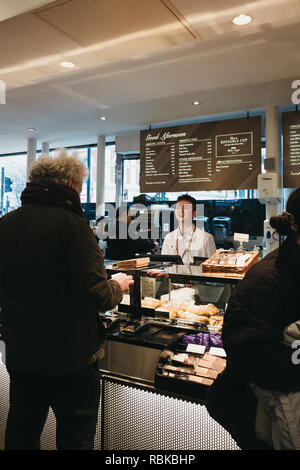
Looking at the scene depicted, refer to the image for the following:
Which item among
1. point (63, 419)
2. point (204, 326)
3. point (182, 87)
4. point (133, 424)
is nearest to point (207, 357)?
point (204, 326)

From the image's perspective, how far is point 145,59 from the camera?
→ 2.99 metres

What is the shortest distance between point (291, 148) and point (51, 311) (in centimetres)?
359

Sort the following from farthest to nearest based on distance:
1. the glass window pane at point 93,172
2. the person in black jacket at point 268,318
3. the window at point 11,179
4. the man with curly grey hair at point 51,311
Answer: the window at point 11,179 < the glass window pane at point 93,172 < the man with curly grey hair at point 51,311 < the person in black jacket at point 268,318

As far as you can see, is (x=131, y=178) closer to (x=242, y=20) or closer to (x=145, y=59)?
(x=145, y=59)

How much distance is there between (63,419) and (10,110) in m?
3.97

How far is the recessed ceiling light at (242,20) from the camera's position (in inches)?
93.7

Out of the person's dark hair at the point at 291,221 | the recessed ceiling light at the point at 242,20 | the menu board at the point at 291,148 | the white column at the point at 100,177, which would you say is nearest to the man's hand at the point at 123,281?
the person's dark hair at the point at 291,221

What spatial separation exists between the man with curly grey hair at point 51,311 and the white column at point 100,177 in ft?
13.6

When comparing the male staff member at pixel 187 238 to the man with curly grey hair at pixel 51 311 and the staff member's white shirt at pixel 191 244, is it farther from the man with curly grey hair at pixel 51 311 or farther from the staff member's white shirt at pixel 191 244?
the man with curly grey hair at pixel 51 311

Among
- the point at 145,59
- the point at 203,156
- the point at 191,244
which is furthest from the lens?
the point at 203,156

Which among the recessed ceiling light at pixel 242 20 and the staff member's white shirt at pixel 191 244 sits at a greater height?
the recessed ceiling light at pixel 242 20

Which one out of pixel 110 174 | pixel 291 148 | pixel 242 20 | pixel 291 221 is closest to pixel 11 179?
pixel 110 174

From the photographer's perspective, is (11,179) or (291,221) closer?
(291,221)

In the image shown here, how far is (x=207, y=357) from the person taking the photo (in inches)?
71.7
